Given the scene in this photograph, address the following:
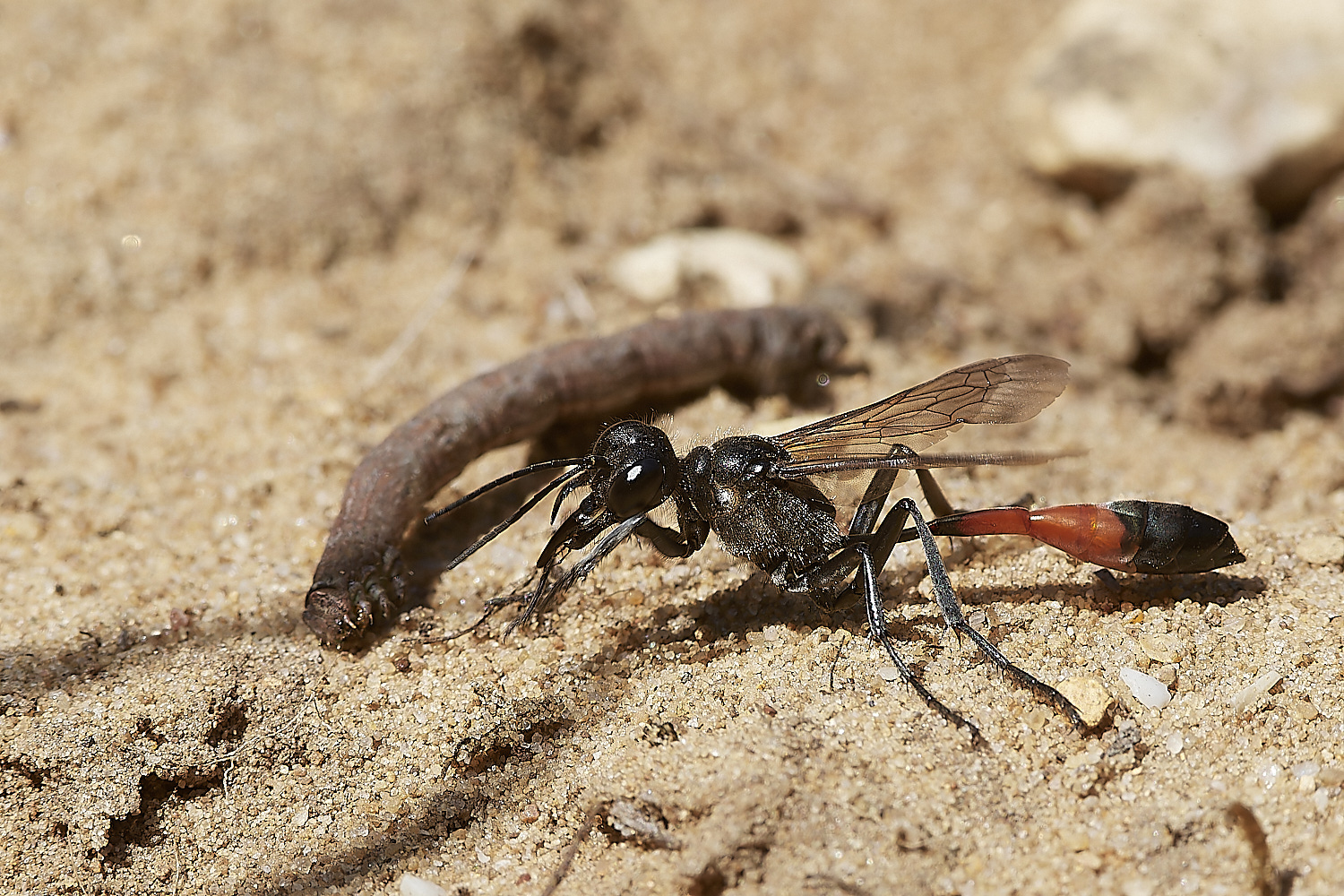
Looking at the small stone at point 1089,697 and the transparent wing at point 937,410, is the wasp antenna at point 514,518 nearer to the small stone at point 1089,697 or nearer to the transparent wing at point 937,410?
the transparent wing at point 937,410

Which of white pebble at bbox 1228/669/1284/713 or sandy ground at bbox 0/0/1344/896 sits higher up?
sandy ground at bbox 0/0/1344/896

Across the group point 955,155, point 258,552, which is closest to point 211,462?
point 258,552

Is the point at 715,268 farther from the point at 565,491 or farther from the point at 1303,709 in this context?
the point at 1303,709

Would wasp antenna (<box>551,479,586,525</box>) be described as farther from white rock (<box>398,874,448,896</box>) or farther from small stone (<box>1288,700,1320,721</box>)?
small stone (<box>1288,700,1320,721</box>)

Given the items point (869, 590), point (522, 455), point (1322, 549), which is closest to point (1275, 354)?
point (1322, 549)

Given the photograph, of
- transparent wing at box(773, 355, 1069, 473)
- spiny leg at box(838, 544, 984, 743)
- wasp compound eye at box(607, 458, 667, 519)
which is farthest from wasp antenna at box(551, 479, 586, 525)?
spiny leg at box(838, 544, 984, 743)

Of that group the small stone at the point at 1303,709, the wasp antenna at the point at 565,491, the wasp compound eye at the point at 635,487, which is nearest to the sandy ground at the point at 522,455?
the small stone at the point at 1303,709
